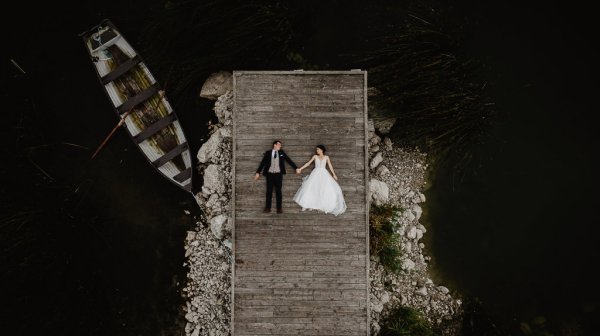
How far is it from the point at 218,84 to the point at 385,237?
700 centimetres

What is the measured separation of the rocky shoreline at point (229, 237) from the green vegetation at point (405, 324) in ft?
0.97

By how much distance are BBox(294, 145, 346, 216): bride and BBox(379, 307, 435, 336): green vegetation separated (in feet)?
13.2

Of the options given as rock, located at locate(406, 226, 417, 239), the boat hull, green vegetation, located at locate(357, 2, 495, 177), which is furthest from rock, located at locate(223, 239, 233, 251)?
green vegetation, located at locate(357, 2, 495, 177)

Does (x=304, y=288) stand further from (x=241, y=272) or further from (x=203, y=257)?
(x=203, y=257)

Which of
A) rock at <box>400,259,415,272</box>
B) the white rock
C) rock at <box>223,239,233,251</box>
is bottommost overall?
rock at <box>400,259,415,272</box>

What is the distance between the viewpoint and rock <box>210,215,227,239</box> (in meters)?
12.3

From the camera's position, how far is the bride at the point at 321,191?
1037cm

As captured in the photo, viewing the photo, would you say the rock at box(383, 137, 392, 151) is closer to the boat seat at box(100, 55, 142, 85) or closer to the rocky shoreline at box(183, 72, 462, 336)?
the rocky shoreline at box(183, 72, 462, 336)

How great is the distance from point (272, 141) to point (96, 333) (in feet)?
27.0

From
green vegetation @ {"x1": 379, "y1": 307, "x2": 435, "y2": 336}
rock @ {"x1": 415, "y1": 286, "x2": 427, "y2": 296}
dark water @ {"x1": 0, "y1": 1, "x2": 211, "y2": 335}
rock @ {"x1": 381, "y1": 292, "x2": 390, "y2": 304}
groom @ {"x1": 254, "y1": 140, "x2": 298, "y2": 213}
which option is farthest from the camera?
dark water @ {"x1": 0, "y1": 1, "x2": 211, "y2": 335}

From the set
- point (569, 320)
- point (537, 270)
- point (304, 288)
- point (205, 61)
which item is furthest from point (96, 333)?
point (569, 320)

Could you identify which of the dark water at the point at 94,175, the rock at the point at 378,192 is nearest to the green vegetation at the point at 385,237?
the rock at the point at 378,192

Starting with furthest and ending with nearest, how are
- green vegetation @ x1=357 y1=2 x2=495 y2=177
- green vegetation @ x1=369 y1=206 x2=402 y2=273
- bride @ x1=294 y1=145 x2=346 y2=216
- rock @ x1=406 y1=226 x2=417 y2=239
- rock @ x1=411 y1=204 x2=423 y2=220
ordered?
rock @ x1=411 y1=204 x2=423 y2=220
rock @ x1=406 y1=226 x2=417 y2=239
green vegetation @ x1=357 y1=2 x2=495 y2=177
green vegetation @ x1=369 y1=206 x2=402 y2=273
bride @ x1=294 y1=145 x2=346 y2=216

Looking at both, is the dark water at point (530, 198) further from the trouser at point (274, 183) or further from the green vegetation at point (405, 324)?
the trouser at point (274, 183)
